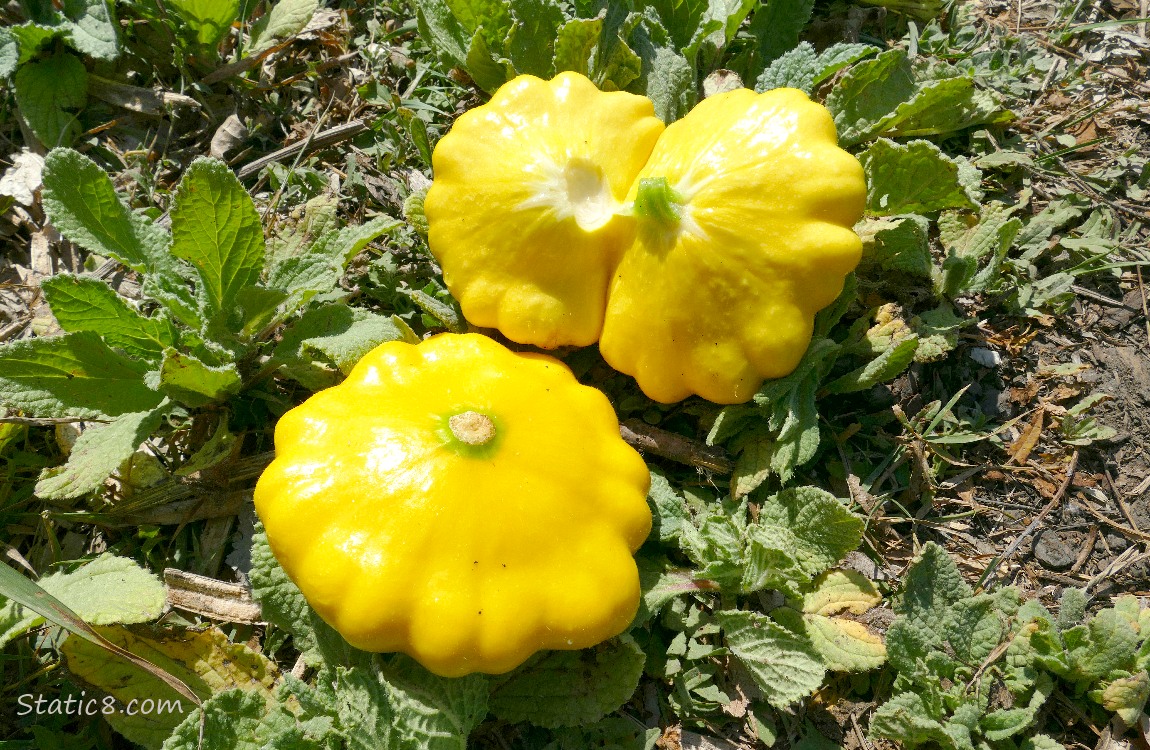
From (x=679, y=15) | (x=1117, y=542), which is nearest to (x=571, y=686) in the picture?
(x=1117, y=542)

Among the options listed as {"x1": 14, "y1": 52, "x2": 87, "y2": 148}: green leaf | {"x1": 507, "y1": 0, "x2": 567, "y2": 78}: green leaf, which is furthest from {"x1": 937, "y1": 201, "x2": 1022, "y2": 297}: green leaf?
{"x1": 14, "y1": 52, "x2": 87, "y2": 148}: green leaf

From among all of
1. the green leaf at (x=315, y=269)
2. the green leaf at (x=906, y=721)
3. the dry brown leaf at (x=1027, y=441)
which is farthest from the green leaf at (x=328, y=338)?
the dry brown leaf at (x=1027, y=441)

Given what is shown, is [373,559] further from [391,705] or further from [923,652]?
[923,652]

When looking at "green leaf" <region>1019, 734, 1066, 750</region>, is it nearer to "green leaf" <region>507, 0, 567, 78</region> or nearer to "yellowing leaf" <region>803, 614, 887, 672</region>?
"yellowing leaf" <region>803, 614, 887, 672</region>

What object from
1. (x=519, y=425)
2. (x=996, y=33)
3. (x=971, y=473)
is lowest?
(x=971, y=473)

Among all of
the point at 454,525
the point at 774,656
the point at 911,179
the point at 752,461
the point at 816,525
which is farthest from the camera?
the point at 911,179

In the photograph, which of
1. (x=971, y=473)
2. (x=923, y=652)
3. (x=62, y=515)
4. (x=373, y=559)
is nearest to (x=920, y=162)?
(x=971, y=473)

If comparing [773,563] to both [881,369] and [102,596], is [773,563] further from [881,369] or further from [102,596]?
[102,596]
